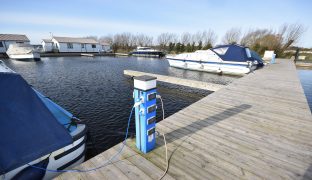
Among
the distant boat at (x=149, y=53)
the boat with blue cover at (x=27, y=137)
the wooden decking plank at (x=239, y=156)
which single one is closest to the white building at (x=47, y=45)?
the distant boat at (x=149, y=53)

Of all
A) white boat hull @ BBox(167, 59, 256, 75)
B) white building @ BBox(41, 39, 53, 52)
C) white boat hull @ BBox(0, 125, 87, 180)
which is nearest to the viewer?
white boat hull @ BBox(0, 125, 87, 180)

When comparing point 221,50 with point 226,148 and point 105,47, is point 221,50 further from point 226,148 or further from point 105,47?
point 105,47

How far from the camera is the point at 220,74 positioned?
1898 centimetres

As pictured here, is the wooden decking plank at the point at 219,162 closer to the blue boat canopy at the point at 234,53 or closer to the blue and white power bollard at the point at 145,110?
the blue and white power bollard at the point at 145,110

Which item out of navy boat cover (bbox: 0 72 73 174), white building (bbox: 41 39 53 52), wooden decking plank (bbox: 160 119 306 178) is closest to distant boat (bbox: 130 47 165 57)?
white building (bbox: 41 39 53 52)

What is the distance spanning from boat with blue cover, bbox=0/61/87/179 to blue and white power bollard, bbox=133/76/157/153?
5.92 feet

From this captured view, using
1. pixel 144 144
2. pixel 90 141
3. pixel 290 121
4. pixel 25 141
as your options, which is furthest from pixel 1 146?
pixel 290 121

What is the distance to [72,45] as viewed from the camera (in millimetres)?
47750

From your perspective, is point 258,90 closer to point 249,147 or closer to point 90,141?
point 249,147

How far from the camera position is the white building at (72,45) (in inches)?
1806

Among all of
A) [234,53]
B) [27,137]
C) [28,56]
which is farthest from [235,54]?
[28,56]

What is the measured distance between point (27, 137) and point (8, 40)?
51347mm

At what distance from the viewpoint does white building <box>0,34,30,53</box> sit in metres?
38.6

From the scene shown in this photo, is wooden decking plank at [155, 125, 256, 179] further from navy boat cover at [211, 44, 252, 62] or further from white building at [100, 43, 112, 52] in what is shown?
white building at [100, 43, 112, 52]
